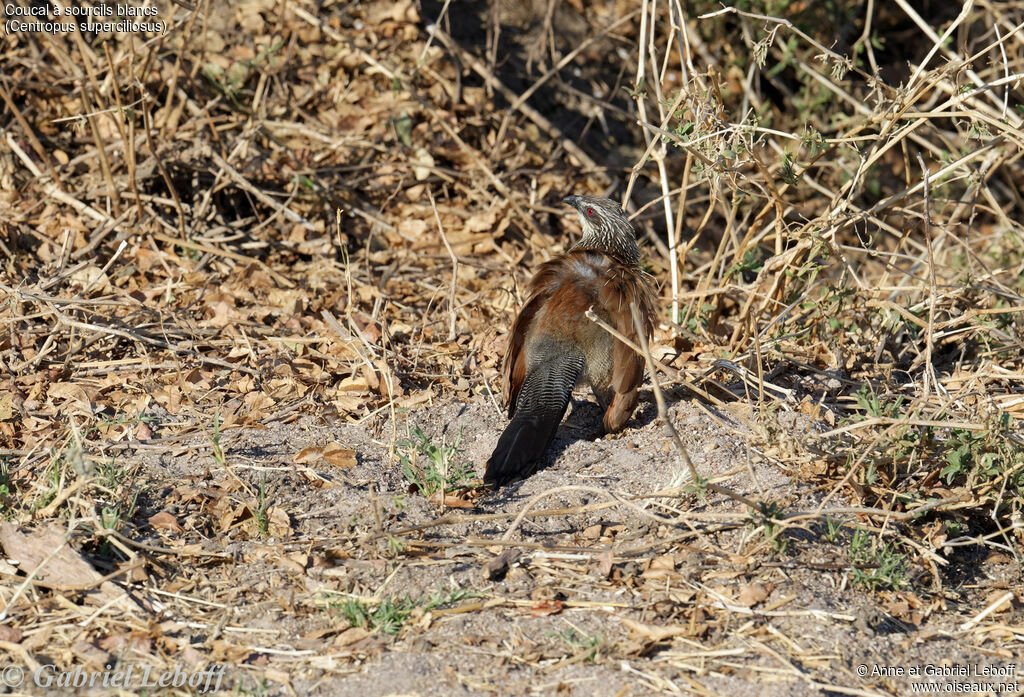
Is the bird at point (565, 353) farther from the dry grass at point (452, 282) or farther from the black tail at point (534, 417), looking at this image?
the dry grass at point (452, 282)

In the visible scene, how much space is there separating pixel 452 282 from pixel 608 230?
108 cm

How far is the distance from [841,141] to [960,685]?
2598 millimetres

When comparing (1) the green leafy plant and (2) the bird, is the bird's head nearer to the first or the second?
(2) the bird

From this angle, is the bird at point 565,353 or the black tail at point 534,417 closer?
the black tail at point 534,417

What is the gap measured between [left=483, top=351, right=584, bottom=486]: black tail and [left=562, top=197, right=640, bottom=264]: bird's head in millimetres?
1229

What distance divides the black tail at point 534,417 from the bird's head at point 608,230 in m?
1.23

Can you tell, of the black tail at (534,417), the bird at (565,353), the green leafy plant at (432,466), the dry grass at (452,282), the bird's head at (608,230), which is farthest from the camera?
the bird's head at (608,230)

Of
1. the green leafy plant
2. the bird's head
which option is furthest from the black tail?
the bird's head

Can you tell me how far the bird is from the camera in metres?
4.84

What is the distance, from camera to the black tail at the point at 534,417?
15.3 feet

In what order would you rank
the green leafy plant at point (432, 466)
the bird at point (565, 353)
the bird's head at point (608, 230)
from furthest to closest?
the bird's head at point (608, 230) < the bird at point (565, 353) < the green leafy plant at point (432, 466)

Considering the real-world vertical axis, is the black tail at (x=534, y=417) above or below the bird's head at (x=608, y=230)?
below

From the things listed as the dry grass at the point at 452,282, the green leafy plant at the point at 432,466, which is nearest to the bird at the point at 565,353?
the green leafy plant at the point at 432,466

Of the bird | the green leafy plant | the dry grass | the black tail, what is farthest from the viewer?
the bird
